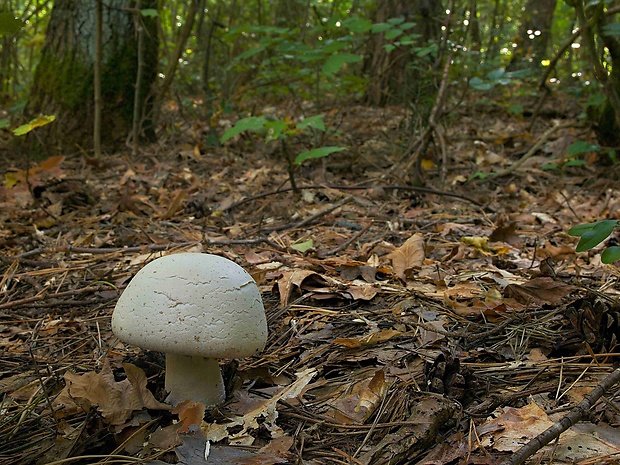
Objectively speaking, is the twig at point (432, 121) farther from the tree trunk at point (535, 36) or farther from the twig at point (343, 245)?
the tree trunk at point (535, 36)

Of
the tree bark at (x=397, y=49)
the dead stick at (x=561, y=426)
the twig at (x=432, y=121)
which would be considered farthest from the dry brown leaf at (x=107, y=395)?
the tree bark at (x=397, y=49)

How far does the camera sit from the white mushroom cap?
1658 millimetres

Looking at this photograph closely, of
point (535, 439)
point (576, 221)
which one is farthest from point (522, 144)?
point (535, 439)

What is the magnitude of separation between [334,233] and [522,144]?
3.89 metres

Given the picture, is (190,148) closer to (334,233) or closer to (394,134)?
(394,134)

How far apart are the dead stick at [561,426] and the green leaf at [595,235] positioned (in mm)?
414

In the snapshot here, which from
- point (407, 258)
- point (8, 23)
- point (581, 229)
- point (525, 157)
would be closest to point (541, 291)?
point (581, 229)

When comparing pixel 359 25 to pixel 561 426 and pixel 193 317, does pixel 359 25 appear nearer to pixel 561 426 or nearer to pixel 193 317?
pixel 193 317

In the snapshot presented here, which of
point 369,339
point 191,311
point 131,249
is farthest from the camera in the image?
point 131,249

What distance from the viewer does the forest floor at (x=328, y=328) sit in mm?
1562

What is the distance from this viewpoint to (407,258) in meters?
2.98

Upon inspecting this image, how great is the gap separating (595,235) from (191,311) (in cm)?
130

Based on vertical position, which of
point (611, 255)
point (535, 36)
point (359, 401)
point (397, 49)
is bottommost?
point (359, 401)

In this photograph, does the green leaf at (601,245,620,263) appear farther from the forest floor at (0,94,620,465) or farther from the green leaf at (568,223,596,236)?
the forest floor at (0,94,620,465)
